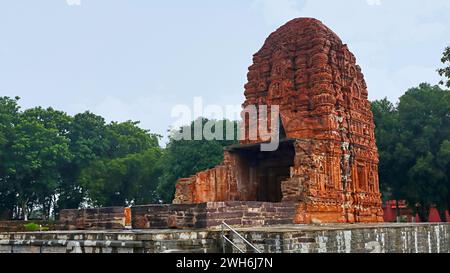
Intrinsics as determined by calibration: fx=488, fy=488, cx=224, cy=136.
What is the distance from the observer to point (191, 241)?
7.97m

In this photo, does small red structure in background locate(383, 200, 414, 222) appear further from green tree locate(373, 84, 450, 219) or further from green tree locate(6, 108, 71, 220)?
green tree locate(6, 108, 71, 220)

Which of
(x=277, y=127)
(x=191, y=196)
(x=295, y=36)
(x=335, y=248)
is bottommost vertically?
(x=335, y=248)

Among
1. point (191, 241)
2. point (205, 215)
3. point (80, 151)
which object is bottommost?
point (191, 241)

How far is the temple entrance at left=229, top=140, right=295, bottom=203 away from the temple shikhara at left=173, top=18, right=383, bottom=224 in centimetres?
4

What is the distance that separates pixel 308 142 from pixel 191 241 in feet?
27.2

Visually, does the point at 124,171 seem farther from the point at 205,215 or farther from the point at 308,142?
the point at 205,215

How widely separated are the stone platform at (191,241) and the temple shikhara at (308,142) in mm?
4755

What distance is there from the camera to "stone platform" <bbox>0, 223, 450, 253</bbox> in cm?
766

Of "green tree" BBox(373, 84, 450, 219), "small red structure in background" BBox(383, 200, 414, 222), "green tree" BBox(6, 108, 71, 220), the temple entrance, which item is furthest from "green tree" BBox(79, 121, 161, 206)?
the temple entrance

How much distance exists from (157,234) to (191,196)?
28.5 ft

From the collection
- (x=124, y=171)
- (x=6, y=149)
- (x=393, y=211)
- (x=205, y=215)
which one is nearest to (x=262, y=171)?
(x=205, y=215)

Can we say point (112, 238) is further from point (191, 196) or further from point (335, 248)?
point (191, 196)
